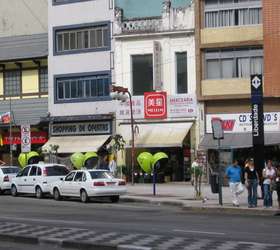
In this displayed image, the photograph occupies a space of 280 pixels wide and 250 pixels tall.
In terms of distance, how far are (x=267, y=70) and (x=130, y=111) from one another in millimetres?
8682

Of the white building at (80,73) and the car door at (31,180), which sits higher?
the white building at (80,73)

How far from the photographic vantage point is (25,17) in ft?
168

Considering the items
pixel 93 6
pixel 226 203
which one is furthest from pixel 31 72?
pixel 226 203

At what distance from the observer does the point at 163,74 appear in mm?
44219

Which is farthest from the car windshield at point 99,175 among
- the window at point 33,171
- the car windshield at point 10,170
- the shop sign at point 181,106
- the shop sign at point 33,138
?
the shop sign at point 33,138

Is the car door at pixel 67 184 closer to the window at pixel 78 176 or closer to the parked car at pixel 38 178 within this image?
the window at pixel 78 176

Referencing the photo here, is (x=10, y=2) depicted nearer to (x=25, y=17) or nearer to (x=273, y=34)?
(x=25, y=17)

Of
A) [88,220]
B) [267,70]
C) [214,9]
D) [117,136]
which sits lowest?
[88,220]

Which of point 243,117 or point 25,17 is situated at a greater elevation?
point 25,17

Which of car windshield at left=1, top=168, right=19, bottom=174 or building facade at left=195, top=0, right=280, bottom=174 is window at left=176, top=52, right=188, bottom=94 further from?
car windshield at left=1, top=168, right=19, bottom=174

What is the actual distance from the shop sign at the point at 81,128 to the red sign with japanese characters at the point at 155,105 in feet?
10.1

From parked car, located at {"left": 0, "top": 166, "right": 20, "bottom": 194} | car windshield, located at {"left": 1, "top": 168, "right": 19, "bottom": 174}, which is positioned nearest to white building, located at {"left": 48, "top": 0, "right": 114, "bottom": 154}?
car windshield, located at {"left": 1, "top": 168, "right": 19, "bottom": 174}

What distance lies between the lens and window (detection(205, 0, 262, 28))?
4175cm

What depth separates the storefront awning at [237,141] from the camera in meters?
40.0
